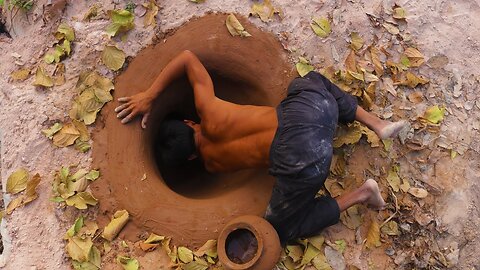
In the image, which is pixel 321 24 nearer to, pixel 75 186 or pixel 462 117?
pixel 462 117

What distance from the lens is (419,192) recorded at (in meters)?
2.32

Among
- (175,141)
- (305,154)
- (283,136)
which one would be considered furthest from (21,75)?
(305,154)

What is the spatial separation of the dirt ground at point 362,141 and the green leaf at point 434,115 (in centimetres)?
3

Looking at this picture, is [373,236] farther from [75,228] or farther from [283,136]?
[75,228]

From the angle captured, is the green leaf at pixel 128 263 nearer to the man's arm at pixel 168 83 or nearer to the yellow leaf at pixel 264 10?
the man's arm at pixel 168 83

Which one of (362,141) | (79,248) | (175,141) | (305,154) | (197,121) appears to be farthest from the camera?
(197,121)

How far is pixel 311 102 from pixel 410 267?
847mm

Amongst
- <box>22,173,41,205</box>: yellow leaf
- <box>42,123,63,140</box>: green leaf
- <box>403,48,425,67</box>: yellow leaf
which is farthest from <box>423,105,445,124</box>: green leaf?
<box>22,173,41,205</box>: yellow leaf

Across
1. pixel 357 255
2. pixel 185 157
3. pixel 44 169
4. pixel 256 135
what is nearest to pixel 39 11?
pixel 44 169

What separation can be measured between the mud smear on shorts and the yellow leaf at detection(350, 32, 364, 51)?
0.32m

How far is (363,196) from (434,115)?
21.5 inches

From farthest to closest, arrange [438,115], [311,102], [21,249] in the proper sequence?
[438,115] → [21,249] → [311,102]

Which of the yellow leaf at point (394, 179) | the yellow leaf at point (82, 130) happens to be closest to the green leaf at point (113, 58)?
the yellow leaf at point (82, 130)

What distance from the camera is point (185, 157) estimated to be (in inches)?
98.7
